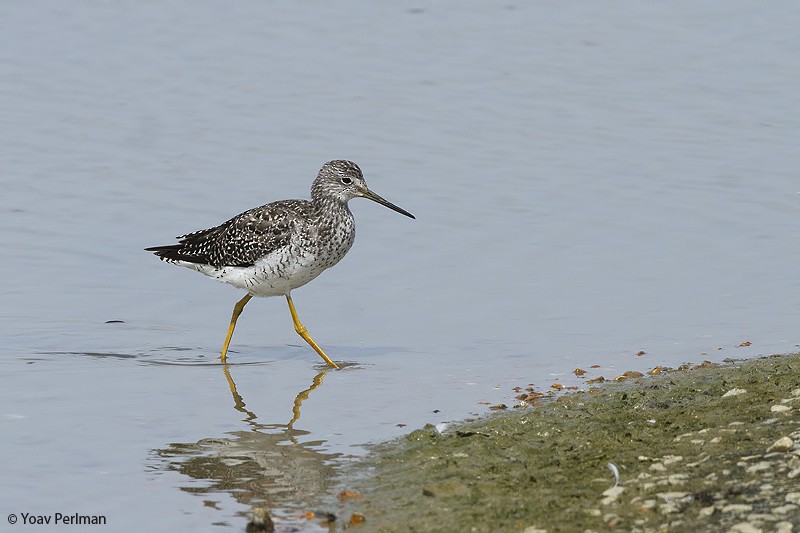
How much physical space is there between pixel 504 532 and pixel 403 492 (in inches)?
45.0

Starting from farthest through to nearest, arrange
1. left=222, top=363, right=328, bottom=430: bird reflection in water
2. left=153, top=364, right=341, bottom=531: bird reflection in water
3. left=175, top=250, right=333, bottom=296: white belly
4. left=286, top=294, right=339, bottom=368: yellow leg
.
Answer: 1. left=175, top=250, right=333, bottom=296: white belly
2. left=286, top=294, right=339, bottom=368: yellow leg
3. left=222, top=363, right=328, bottom=430: bird reflection in water
4. left=153, top=364, right=341, bottom=531: bird reflection in water

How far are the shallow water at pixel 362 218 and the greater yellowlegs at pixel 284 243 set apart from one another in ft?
2.09

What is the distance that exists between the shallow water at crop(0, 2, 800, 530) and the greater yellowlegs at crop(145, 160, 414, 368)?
0.64 metres

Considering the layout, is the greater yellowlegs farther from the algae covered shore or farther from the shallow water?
the algae covered shore

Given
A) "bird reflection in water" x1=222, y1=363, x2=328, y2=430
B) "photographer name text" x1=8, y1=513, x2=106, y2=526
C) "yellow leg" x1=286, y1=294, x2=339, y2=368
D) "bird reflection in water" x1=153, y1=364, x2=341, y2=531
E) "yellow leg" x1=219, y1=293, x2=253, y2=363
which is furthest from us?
"yellow leg" x1=219, y1=293, x2=253, y2=363

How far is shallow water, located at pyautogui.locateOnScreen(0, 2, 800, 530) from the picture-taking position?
9.36 m

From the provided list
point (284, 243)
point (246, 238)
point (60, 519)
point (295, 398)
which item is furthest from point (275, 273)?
point (60, 519)

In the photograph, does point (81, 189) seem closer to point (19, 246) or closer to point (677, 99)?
point (19, 246)

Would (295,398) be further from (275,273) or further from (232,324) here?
(232,324)

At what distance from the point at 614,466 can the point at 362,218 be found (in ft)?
27.9

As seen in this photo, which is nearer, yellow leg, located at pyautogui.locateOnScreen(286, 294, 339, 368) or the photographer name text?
the photographer name text

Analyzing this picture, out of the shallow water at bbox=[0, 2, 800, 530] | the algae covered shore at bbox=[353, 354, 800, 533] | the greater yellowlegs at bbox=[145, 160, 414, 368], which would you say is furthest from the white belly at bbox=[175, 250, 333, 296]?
the algae covered shore at bbox=[353, 354, 800, 533]

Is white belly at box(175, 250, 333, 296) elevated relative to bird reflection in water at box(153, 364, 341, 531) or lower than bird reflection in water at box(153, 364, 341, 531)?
elevated

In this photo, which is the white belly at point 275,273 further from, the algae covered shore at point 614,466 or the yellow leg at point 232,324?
the algae covered shore at point 614,466
